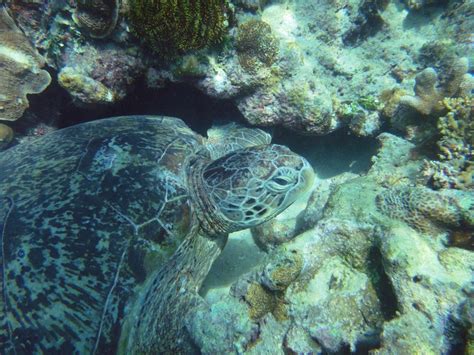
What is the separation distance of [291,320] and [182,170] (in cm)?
151

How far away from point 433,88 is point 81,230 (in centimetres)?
355

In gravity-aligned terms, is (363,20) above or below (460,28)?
above

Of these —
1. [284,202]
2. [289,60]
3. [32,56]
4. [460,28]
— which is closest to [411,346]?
[284,202]

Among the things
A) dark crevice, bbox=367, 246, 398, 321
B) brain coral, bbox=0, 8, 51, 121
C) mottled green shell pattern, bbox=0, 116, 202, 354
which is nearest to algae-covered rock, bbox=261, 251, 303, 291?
dark crevice, bbox=367, 246, 398, 321

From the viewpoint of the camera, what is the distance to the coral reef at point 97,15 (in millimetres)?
2480

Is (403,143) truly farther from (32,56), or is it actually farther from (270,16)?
(32,56)

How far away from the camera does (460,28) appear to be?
11.5 ft

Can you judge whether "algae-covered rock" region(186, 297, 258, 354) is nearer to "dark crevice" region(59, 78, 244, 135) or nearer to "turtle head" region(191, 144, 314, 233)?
"turtle head" region(191, 144, 314, 233)

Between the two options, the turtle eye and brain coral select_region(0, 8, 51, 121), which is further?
brain coral select_region(0, 8, 51, 121)

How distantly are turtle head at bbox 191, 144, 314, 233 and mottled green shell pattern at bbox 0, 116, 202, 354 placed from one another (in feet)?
0.89

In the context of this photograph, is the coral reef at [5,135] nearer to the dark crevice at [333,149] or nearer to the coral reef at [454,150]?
the dark crevice at [333,149]

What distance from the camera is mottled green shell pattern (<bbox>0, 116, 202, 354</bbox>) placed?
1.61 m

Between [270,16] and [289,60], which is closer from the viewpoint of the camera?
[289,60]

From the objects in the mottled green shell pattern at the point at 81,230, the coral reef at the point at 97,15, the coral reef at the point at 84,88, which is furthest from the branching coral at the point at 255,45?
the coral reef at the point at 84,88
